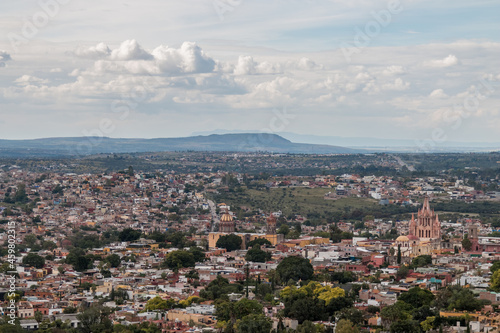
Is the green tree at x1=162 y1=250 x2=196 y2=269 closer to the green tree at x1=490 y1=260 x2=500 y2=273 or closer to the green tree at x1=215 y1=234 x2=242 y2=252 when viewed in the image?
the green tree at x1=215 y1=234 x2=242 y2=252

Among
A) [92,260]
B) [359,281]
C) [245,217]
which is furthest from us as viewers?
[245,217]

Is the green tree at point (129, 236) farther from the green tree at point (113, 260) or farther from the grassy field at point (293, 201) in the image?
the grassy field at point (293, 201)

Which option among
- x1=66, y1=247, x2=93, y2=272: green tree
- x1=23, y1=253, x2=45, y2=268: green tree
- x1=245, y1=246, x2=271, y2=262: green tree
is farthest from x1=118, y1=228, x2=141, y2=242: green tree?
x1=245, y1=246, x2=271, y2=262: green tree

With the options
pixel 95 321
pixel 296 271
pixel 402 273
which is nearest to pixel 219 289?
pixel 296 271

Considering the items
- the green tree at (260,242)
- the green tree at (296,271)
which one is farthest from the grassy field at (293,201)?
the green tree at (296,271)

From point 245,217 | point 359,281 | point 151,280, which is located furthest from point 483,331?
point 245,217

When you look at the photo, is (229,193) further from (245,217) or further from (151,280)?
(151,280)

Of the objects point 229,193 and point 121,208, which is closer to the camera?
point 121,208
